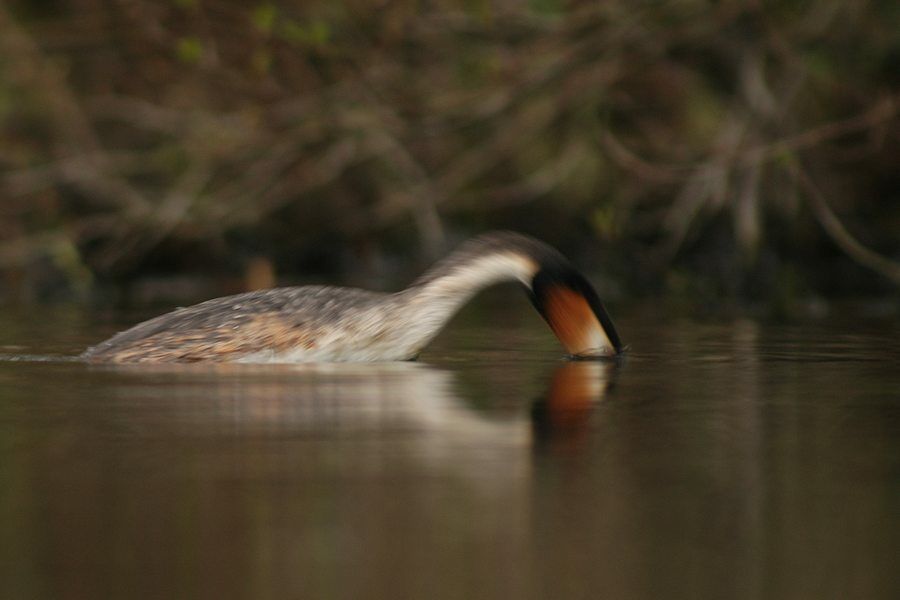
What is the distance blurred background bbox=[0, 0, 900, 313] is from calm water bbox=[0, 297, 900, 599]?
5.81 meters

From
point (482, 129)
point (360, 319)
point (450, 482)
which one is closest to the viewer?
point (450, 482)

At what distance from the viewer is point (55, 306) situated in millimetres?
13805

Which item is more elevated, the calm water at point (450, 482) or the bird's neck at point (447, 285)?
the bird's neck at point (447, 285)

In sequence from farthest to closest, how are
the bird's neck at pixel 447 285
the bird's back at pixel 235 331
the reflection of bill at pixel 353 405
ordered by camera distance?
the bird's neck at pixel 447 285
the bird's back at pixel 235 331
the reflection of bill at pixel 353 405

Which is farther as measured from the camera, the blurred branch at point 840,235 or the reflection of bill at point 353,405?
the blurred branch at point 840,235

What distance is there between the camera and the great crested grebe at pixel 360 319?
858 cm

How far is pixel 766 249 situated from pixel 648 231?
1.44 m

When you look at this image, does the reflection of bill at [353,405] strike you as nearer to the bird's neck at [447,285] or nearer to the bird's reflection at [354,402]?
the bird's reflection at [354,402]

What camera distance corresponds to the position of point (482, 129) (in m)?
16.6

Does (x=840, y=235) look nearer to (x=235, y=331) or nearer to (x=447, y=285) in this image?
(x=447, y=285)

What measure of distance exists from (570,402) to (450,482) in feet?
6.60

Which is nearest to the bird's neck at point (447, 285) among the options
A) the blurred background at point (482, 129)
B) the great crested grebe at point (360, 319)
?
the great crested grebe at point (360, 319)

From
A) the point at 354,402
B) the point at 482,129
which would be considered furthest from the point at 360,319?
the point at 482,129

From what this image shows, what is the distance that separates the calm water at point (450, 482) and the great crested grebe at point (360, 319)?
289 millimetres
